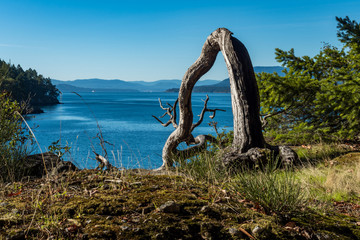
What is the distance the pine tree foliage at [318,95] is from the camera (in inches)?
318

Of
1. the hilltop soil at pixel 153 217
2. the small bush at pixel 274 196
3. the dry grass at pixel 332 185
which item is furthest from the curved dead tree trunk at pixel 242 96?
the hilltop soil at pixel 153 217

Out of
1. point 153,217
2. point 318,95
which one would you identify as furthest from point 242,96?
point 153,217

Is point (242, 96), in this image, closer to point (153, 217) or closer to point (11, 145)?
point (11, 145)

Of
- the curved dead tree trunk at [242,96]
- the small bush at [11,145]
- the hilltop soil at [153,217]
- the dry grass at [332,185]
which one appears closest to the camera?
the hilltop soil at [153,217]

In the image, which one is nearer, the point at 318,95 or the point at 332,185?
the point at 332,185

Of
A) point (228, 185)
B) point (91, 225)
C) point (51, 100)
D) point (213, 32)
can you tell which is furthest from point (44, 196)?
point (51, 100)

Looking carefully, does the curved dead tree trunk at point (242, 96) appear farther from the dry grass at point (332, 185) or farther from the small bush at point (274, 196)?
the small bush at point (274, 196)

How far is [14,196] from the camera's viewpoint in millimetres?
3348

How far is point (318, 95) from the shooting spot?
886 cm

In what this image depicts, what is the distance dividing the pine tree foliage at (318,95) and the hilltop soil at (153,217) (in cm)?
597

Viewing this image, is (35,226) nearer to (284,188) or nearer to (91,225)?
(91,225)

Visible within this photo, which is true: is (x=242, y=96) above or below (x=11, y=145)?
above

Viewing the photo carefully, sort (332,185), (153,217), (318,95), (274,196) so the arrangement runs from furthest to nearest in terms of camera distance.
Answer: (318,95)
(332,185)
(274,196)
(153,217)

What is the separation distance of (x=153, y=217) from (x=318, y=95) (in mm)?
7811
